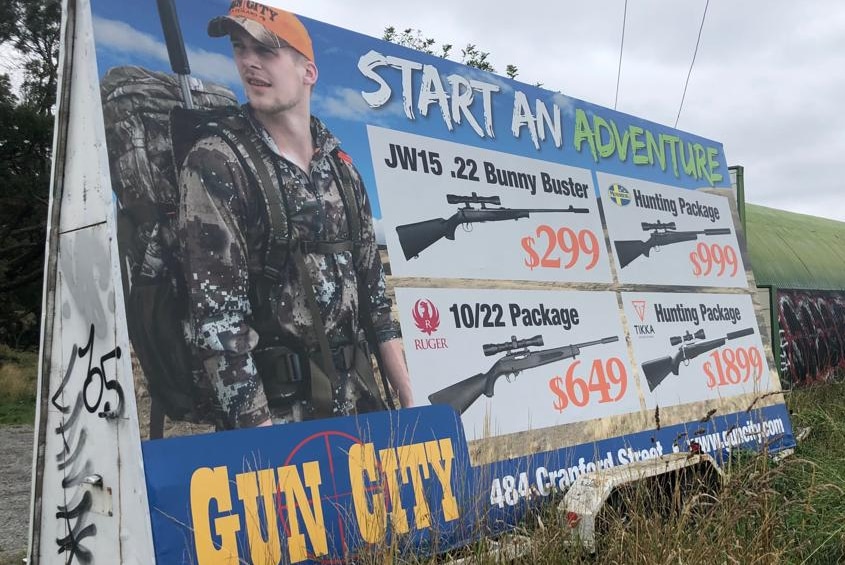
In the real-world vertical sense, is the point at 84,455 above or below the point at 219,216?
below

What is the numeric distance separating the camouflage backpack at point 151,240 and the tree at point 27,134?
18.3 metres

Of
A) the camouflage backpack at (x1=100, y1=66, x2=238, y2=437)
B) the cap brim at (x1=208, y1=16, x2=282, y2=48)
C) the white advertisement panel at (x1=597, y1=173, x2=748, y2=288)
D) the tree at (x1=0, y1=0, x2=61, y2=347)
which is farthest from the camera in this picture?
the tree at (x1=0, y1=0, x2=61, y2=347)

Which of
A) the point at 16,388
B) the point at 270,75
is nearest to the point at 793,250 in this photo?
the point at 270,75

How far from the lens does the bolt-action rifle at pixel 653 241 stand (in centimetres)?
538

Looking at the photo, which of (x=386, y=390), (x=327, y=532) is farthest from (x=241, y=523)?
(x=386, y=390)

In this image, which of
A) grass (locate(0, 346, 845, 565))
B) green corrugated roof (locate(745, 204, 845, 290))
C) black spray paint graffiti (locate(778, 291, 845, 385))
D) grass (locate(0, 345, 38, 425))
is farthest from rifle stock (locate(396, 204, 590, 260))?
grass (locate(0, 345, 38, 425))

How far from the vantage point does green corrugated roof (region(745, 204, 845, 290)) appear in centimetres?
1261

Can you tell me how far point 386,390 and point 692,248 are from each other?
10.9 ft

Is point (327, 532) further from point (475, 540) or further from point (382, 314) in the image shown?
point (382, 314)

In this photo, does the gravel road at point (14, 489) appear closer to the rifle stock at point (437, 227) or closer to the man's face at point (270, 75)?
the rifle stock at point (437, 227)

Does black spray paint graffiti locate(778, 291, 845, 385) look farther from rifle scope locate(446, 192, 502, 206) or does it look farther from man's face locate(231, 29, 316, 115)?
man's face locate(231, 29, 316, 115)

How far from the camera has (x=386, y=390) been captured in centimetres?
373

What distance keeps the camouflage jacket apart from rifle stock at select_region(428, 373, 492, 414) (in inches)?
16.0

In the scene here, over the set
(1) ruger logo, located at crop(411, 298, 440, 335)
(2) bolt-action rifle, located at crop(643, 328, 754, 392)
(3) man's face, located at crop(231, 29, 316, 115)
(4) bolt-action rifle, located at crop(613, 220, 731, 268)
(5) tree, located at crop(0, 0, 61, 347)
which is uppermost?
(5) tree, located at crop(0, 0, 61, 347)
